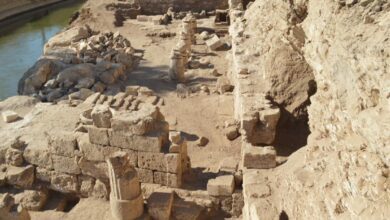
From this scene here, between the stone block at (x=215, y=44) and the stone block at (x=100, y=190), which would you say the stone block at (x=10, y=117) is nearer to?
the stone block at (x=100, y=190)

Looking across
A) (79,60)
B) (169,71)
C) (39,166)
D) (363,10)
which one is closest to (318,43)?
(363,10)

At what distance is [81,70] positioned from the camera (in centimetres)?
1325

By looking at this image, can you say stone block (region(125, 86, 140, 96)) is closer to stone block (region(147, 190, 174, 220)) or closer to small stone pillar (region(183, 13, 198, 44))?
small stone pillar (region(183, 13, 198, 44))

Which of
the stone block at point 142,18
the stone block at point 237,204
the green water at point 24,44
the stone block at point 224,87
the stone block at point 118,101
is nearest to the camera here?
the stone block at point 237,204

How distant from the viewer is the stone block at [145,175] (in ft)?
25.2

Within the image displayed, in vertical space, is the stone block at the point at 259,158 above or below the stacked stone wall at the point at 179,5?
below

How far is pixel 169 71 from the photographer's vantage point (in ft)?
43.1

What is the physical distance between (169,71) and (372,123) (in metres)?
9.52

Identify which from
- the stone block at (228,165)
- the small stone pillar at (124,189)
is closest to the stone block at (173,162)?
the small stone pillar at (124,189)

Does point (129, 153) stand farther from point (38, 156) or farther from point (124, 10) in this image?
point (124, 10)

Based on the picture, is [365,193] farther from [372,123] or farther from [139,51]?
[139,51]

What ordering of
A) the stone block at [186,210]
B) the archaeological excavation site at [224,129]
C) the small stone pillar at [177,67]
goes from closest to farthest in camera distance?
the archaeological excavation site at [224,129]
the stone block at [186,210]
the small stone pillar at [177,67]

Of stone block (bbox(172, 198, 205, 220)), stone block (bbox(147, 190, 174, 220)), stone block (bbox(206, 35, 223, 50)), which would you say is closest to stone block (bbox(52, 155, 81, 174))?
stone block (bbox(147, 190, 174, 220))

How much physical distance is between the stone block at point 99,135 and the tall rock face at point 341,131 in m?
2.60
